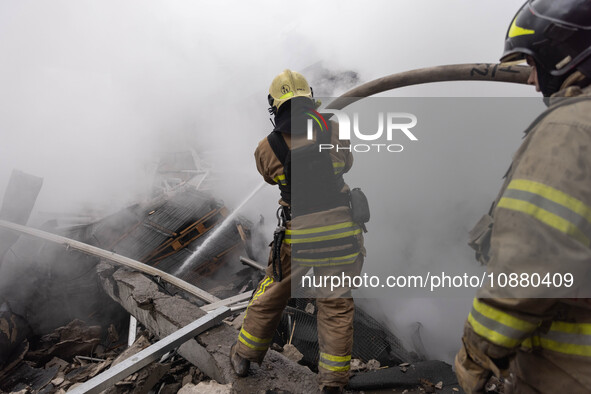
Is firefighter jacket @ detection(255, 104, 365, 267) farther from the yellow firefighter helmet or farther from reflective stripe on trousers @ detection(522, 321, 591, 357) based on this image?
reflective stripe on trousers @ detection(522, 321, 591, 357)

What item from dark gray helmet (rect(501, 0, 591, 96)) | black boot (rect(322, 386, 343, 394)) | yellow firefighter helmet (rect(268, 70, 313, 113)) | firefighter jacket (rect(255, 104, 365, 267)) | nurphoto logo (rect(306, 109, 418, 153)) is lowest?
black boot (rect(322, 386, 343, 394))

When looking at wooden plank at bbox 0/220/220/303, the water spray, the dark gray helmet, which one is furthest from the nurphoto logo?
wooden plank at bbox 0/220/220/303

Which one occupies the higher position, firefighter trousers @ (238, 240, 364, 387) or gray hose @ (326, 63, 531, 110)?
gray hose @ (326, 63, 531, 110)

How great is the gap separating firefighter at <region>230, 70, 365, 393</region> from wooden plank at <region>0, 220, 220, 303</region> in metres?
1.54

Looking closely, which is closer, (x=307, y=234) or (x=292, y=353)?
(x=307, y=234)

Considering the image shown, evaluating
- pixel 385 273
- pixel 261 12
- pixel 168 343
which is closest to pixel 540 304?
pixel 168 343

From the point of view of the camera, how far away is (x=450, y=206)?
4.55 metres

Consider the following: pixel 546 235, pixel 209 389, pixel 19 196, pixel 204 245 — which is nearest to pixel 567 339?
pixel 546 235

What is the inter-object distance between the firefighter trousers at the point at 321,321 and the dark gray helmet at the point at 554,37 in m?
1.45

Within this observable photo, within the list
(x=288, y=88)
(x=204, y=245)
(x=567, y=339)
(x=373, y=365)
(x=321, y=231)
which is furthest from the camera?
(x=204, y=245)

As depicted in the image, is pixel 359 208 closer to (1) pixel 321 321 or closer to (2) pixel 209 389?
(1) pixel 321 321

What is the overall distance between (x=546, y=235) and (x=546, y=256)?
0.06 metres

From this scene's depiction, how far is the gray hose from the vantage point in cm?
221

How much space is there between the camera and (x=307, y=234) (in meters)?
2.19
